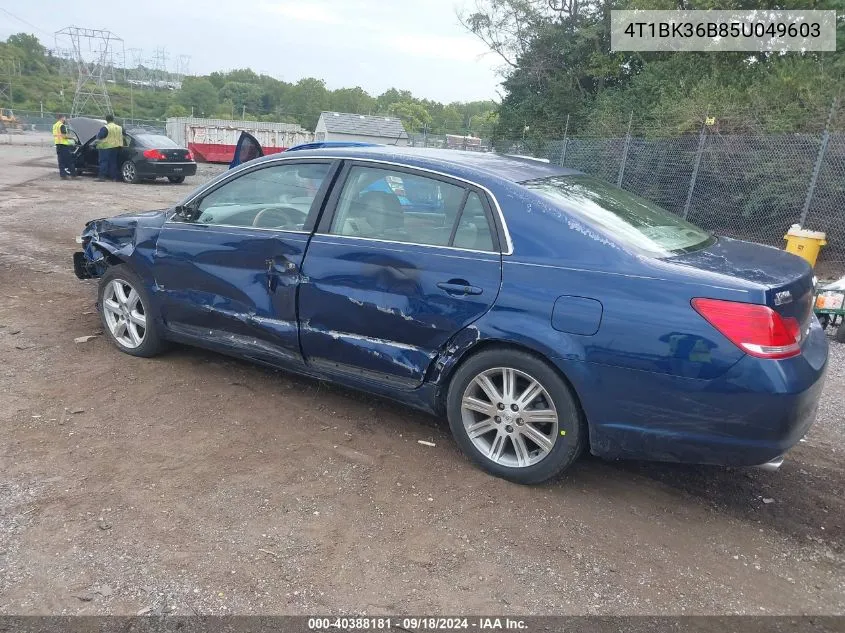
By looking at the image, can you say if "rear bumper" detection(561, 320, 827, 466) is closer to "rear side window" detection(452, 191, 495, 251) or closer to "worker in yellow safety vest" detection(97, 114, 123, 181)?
"rear side window" detection(452, 191, 495, 251)

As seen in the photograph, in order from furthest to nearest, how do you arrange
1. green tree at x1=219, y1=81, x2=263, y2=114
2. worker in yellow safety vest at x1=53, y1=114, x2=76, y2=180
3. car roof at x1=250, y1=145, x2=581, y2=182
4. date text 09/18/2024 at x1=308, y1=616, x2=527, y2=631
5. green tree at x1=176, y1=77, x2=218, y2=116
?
green tree at x1=219, y1=81, x2=263, y2=114 < green tree at x1=176, y1=77, x2=218, y2=116 < worker in yellow safety vest at x1=53, y1=114, x2=76, y2=180 < car roof at x1=250, y1=145, x2=581, y2=182 < date text 09/18/2024 at x1=308, y1=616, x2=527, y2=631

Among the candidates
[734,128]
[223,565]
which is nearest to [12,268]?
[223,565]

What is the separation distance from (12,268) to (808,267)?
781cm

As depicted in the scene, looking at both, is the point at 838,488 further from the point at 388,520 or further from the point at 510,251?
the point at 388,520

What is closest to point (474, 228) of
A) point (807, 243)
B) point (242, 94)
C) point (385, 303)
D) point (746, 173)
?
point (385, 303)

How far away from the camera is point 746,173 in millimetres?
12406

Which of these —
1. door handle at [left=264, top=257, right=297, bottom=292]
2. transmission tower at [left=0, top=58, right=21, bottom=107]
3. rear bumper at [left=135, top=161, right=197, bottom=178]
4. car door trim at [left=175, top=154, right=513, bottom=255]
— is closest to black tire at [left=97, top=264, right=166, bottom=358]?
car door trim at [left=175, top=154, right=513, bottom=255]

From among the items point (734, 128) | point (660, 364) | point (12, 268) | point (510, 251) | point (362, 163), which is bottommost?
point (12, 268)

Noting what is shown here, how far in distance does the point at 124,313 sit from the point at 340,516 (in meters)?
2.77

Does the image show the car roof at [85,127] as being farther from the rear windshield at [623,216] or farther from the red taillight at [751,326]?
the red taillight at [751,326]

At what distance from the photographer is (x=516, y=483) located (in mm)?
3455

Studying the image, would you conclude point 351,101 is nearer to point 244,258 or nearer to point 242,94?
point 242,94

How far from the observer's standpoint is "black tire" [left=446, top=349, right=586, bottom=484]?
10.5 feet

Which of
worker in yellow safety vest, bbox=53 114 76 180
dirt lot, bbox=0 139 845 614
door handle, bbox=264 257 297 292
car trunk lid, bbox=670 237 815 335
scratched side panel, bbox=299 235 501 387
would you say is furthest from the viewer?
worker in yellow safety vest, bbox=53 114 76 180
